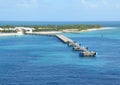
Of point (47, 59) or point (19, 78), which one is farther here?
point (47, 59)

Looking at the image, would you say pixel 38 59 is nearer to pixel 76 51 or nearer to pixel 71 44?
pixel 76 51

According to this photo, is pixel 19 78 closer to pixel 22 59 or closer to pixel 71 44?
pixel 22 59

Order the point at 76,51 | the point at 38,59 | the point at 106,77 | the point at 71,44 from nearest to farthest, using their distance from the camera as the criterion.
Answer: the point at 106,77 < the point at 38,59 < the point at 76,51 < the point at 71,44

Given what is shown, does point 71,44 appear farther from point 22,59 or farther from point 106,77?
point 106,77

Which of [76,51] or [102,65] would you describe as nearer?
[102,65]

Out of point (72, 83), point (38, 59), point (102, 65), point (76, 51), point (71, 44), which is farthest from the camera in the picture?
point (71, 44)

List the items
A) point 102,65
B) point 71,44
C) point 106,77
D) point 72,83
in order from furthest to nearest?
1. point 71,44
2. point 102,65
3. point 106,77
4. point 72,83

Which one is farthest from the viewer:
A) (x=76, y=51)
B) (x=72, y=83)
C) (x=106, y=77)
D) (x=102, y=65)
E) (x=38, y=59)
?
(x=76, y=51)

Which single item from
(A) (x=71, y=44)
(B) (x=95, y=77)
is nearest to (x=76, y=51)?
(A) (x=71, y=44)

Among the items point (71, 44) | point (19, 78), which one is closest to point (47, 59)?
point (19, 78)
